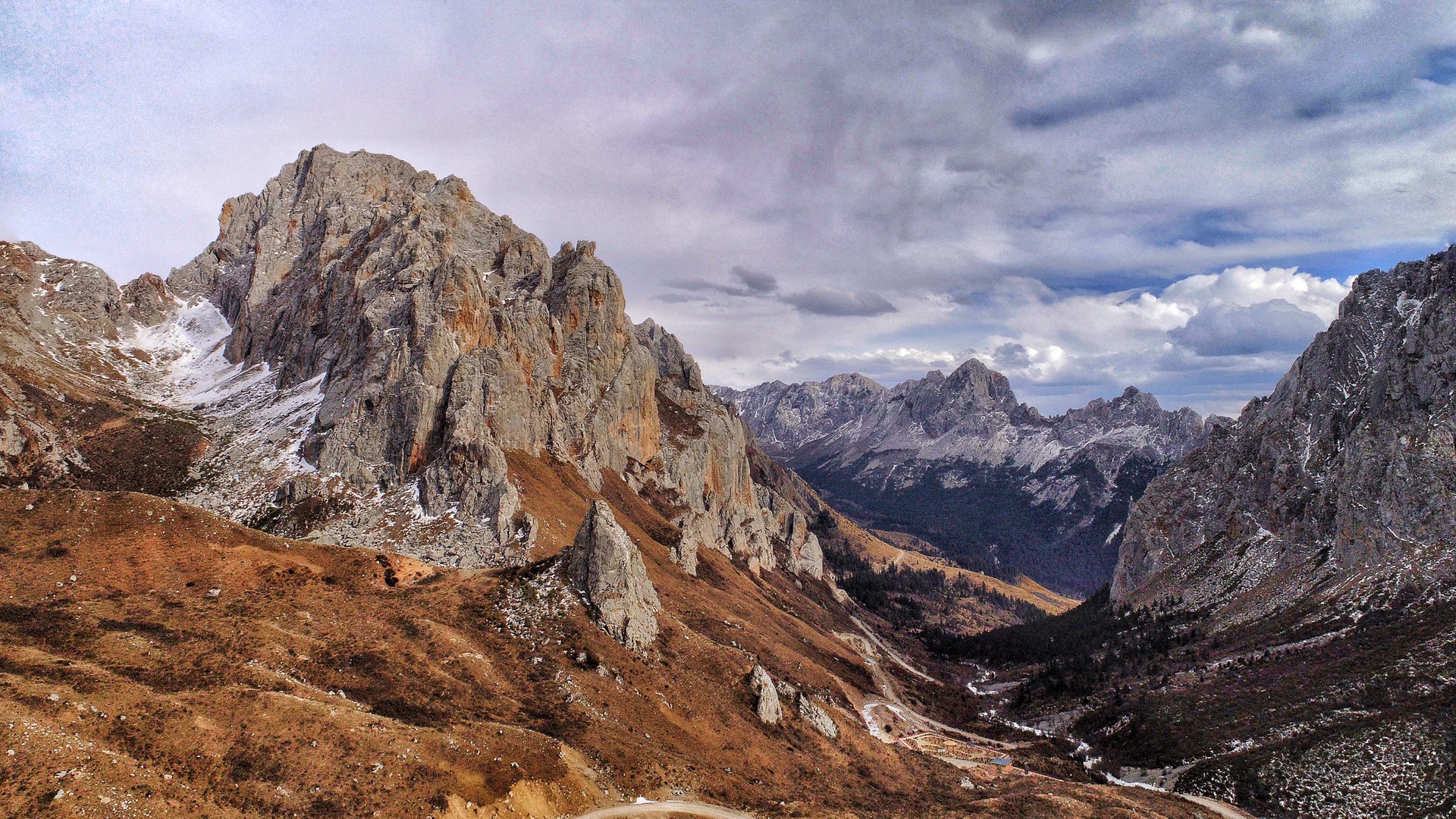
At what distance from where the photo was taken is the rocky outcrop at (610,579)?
7088 centimetres

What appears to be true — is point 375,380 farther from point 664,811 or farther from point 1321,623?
point 1321,623

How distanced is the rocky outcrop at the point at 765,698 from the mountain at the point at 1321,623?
6876 centimetres

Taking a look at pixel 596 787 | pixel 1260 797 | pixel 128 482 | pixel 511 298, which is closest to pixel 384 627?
pixel 596 787

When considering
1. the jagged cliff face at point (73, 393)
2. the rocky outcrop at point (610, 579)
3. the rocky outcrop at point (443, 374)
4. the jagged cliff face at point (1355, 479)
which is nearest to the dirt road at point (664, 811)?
the rocky outcrop at point (610, 579)

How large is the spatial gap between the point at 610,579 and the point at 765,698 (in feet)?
74.3

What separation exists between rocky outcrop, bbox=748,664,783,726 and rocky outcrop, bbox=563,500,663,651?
42.6 feet

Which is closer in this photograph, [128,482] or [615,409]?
[128,482]

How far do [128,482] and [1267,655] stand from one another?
208m

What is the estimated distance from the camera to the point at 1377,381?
168m

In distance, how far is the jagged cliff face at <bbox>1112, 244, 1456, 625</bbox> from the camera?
135m

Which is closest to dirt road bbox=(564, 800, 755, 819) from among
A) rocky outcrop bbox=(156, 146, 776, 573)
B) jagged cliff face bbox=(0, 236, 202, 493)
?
rocky outcrop bbox=(156, 146, 776, 573)

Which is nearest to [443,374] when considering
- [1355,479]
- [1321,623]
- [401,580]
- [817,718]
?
[401,580]

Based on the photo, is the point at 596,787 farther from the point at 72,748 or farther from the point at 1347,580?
the point at 1347,580

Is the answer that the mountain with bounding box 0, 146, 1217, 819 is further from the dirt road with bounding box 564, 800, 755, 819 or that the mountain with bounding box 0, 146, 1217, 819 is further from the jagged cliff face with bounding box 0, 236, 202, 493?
the dirt road with bounding box 564, 800, 755, 819
